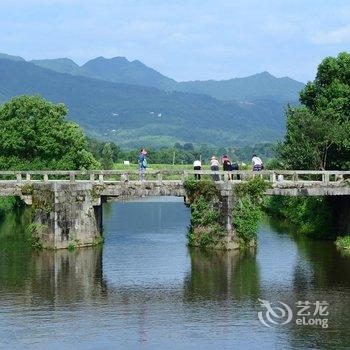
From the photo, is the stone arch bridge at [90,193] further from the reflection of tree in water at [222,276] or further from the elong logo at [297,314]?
the elong logo at [297,314]

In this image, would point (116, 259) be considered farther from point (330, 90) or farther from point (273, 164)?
point (273, 164)

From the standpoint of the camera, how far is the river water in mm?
34188

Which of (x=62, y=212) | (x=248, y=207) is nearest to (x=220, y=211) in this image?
(x=248, y=207)

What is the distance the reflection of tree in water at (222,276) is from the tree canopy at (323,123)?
56.2ft

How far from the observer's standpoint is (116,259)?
5406 cm

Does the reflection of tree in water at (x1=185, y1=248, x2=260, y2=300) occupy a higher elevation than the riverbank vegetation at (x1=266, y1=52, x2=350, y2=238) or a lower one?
lower

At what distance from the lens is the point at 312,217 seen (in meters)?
68.1

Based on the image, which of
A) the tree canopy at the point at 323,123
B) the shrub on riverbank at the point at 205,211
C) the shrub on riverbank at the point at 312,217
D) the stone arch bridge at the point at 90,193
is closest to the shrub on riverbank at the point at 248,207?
the stone arch bridge at the point at 90,193

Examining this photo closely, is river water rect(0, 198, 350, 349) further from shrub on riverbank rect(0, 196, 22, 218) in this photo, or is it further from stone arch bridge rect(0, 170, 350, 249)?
shrub on riverbank rect(0, 196, 22, 218)

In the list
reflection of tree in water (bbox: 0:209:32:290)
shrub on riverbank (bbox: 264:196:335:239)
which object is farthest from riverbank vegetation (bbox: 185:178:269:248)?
reflection of tree in water (bbox: 0:209:32:290)

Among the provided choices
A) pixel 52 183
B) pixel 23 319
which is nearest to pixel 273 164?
pixel 52 183

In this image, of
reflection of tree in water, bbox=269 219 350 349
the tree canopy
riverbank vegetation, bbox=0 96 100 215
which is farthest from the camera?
riverbank vegetation, bbox=0 96 100 215

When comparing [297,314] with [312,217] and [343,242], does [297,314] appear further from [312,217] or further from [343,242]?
[312,217]

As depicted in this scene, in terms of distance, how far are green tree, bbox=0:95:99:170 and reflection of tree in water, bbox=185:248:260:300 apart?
116ft
